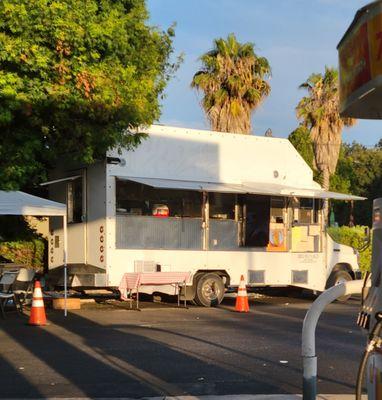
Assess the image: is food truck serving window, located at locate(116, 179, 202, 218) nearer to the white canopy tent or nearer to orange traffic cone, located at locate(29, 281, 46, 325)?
the white canopy tent

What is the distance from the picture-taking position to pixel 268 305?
53.1ft

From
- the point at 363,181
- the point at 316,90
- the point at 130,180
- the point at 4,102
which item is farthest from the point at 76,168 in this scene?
the point at 363,181

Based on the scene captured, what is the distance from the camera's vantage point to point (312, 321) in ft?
16.3

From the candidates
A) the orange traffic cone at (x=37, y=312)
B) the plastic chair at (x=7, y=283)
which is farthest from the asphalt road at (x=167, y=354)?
the plastic chair at (x=7, y=283)

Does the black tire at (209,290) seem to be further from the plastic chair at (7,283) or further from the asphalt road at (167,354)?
the plastic chair at (7,283)

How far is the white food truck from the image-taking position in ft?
47.5

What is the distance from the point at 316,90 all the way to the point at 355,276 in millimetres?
15415

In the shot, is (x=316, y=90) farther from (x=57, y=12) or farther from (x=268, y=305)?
→ (x=57, y=12)

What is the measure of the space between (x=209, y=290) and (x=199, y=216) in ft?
5.84

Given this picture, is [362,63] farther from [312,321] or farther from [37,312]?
[37,312]

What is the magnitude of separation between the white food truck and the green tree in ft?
3.37

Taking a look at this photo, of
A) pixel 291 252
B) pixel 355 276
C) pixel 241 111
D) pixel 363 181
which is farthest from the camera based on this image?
pixel 363 181

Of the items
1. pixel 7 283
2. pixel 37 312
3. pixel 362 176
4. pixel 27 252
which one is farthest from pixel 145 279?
pixel 362 176

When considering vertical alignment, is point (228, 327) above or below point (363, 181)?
below
